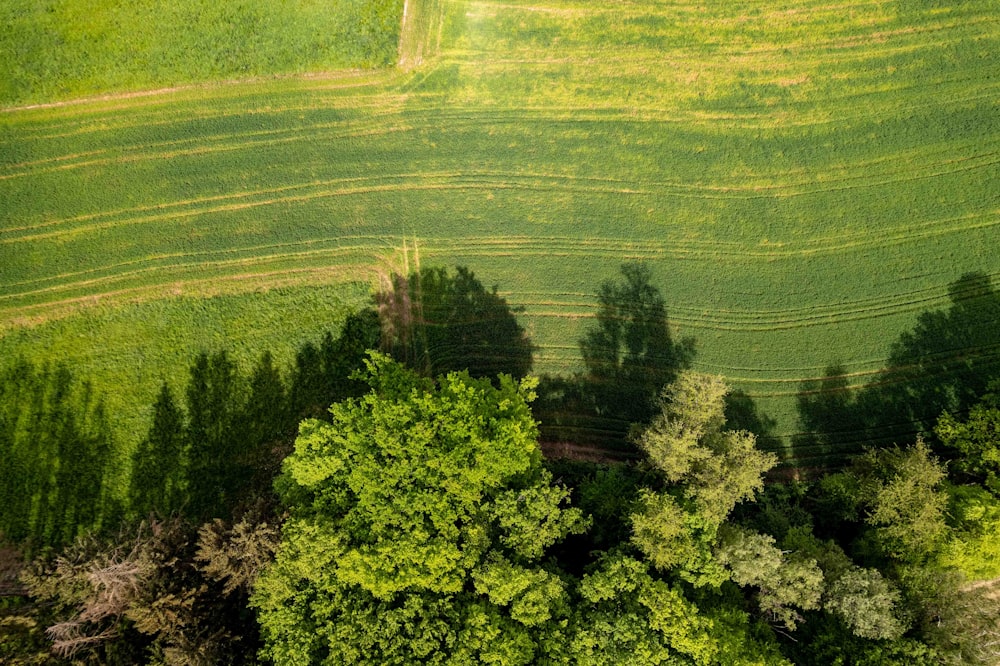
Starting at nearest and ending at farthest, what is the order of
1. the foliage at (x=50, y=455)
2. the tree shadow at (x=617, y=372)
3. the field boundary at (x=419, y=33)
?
1. the foliage at (x=50, y=455)
2. the tree shadow at (x=617, y=372)
3. the field boundary at (x=419, y=33)

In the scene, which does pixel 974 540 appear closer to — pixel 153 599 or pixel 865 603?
pixel 865 603

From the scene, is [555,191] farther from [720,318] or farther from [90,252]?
[90,252]

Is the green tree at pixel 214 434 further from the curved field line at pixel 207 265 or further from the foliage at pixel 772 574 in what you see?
the foliage at pixel 772 574

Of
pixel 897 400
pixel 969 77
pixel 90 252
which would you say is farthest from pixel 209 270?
pixel 969 77

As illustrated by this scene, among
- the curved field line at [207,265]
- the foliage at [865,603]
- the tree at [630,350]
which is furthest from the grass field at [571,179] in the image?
the foliage at [865,603]

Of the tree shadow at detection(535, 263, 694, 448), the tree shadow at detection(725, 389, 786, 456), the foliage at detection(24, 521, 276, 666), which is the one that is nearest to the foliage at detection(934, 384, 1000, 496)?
the tree shadow at detection(725, 389, 786, 456)

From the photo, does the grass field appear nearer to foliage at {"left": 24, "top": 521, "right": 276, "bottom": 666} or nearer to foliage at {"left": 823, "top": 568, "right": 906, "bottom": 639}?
foliage at {"left": 823, "top": 568, "right": 906, "bottom": 639}
